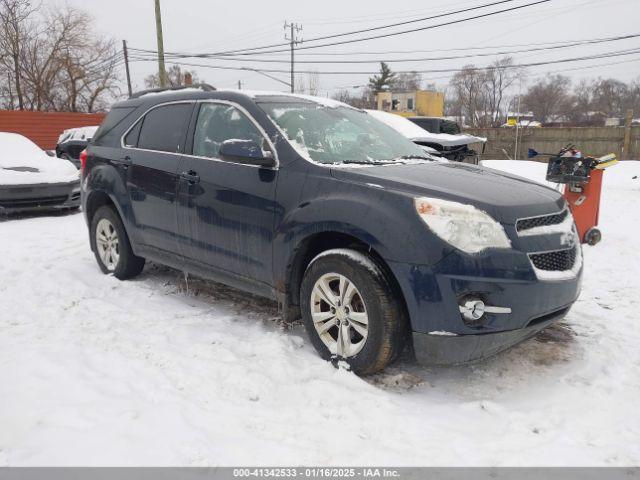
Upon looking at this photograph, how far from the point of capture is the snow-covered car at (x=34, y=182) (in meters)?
8.31

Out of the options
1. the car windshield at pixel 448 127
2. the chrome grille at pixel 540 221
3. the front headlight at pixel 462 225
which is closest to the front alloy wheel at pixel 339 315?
the front headlight at pixel 462 225

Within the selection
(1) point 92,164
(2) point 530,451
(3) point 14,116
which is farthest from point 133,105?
(3) point 14,116

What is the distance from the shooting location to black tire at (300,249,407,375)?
2863 millimetres

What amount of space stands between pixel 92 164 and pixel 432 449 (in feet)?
13.8

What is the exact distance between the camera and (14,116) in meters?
21.4

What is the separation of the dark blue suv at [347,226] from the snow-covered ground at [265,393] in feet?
1.04

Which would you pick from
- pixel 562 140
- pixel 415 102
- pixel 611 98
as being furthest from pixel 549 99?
pixel 562 140

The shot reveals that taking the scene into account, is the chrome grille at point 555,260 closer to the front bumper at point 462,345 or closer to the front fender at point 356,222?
the front bumper at point 462,345

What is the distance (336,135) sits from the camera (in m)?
3.75

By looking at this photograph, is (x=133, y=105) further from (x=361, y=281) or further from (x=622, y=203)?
(x=622, y=203)

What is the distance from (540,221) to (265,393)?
1887 mm

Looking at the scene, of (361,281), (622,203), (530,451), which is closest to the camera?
(530,451)

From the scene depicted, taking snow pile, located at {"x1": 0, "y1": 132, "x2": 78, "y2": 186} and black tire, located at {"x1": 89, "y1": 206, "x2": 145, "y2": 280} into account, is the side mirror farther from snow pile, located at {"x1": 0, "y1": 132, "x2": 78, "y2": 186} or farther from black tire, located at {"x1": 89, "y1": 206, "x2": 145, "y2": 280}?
snow pile, located at {"x1": 0, "y1": 132, "x2": 78, "y2": 186}

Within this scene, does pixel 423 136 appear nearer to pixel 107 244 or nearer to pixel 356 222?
pixel 107 244
